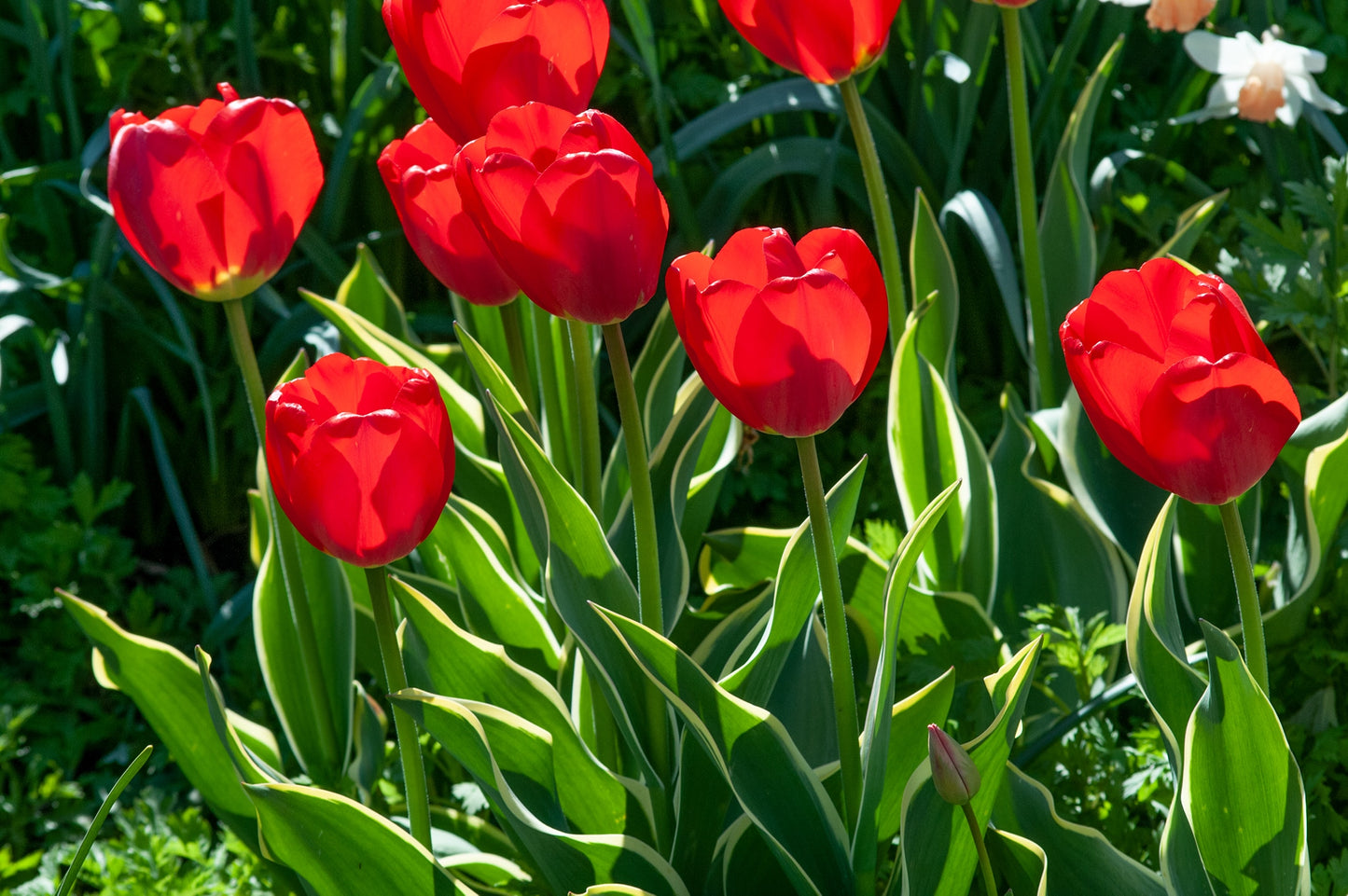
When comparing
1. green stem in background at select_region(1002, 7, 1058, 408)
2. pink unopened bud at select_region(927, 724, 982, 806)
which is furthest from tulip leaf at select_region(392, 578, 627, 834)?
green stem in background at select_region(1002, 7, 1058, 408)

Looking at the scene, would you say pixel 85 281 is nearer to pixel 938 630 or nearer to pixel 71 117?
pixel 71 117

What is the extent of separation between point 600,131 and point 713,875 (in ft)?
2.08

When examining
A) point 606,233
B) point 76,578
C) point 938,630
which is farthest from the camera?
point 76,578

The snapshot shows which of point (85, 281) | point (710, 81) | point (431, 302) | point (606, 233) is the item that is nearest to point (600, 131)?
point (606, 233)

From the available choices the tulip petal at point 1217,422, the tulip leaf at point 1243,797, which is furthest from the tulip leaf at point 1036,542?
the tulip petal at point 1217,422

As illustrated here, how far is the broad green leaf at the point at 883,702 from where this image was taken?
0.82 meters

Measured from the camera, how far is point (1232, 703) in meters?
0.80

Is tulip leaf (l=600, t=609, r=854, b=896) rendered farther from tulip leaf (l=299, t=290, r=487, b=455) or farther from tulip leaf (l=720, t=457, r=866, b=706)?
tulip leaf (l=299, t=290, r=487, b=455)

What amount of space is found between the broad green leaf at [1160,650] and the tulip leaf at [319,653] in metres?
0.78

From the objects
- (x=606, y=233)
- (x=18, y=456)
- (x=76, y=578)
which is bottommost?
(x=76, y=578)

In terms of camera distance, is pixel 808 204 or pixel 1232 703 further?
pixel 808 204

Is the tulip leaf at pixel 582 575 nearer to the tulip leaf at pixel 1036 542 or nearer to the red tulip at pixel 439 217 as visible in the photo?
the red tulip at pixel 439 217

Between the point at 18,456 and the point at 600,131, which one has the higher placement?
the point at 600,131

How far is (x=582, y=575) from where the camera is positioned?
973 millimetres
